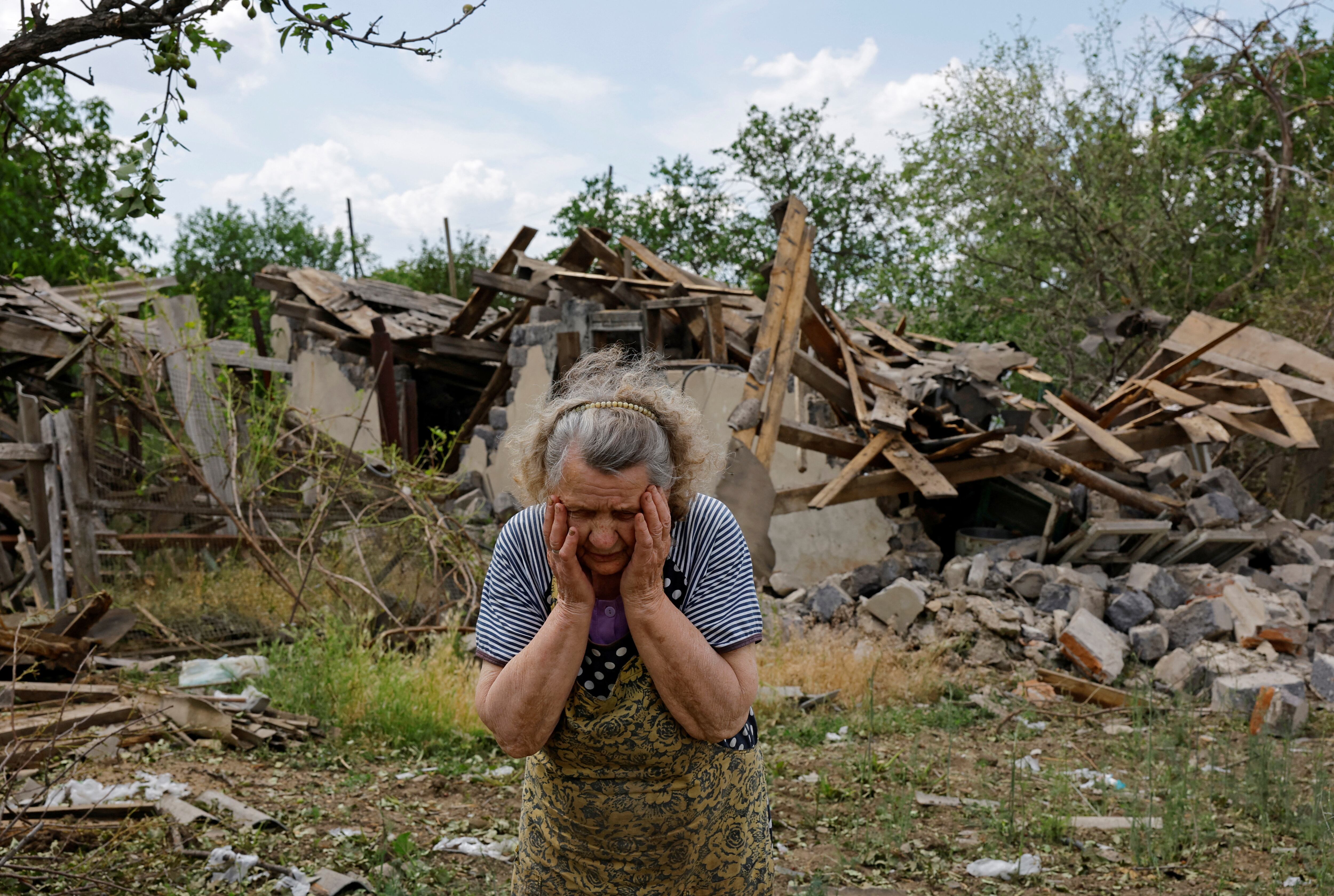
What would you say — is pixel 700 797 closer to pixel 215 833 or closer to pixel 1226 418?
pixel 215 833

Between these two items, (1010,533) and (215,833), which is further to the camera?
(1010,533)

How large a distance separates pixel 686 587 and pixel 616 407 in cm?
43

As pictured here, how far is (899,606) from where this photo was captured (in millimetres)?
8094

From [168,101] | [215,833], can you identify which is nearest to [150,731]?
[215,833]

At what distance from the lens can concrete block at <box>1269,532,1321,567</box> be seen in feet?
→ 30.4

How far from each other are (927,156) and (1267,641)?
15.2 m

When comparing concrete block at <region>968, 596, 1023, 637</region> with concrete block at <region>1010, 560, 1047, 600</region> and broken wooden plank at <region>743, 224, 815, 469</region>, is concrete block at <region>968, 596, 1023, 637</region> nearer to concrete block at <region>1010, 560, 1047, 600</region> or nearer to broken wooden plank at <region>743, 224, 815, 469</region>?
concrete block at <region>1010, 560, 1047, 600</region>

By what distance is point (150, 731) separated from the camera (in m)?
5.08

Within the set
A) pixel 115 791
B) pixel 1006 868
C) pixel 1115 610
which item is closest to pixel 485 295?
pixel 1115 610

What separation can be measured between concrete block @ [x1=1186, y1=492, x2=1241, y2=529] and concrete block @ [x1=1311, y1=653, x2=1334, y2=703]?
8.20ft

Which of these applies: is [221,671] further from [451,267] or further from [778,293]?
[451,267]

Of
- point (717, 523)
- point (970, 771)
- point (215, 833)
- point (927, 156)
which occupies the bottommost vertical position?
point (970, 771)

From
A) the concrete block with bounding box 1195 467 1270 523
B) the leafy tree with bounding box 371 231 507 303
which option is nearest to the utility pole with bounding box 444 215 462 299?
the leafy tree with bounding box 371 231 507 303

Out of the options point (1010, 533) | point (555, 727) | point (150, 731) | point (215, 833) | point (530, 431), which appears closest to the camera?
point (555, 727)
